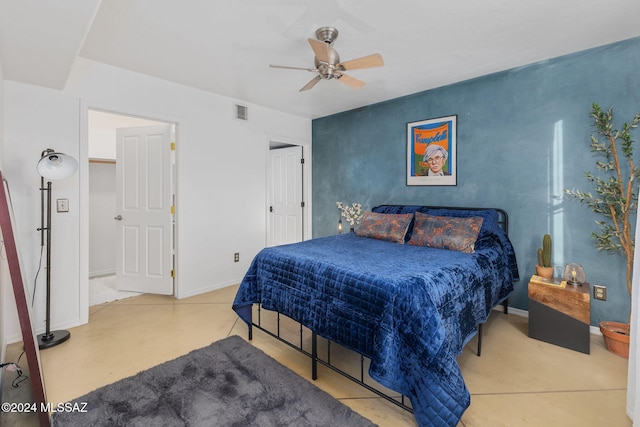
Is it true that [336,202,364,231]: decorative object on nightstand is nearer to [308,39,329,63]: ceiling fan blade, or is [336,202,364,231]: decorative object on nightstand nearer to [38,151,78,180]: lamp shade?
[308,39,329,63]: ceiling fan blade

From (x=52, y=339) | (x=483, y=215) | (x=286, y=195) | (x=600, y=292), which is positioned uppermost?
(x=286, y=195)

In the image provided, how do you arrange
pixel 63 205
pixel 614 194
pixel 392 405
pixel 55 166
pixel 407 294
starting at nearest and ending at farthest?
1. pixel 407 294
2. pixel 392 405
3. pixel 55 166
4. pixel 614 194
5. pixel 63 205

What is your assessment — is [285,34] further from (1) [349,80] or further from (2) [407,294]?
(2) [407,294]

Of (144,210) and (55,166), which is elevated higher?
(55,166)

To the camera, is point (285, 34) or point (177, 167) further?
point (177, 167)

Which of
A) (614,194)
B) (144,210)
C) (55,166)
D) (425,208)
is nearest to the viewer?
(55,166)

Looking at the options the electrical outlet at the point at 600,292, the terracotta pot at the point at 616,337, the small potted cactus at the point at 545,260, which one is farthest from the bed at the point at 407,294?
the terracotta pot at the point at 616,337

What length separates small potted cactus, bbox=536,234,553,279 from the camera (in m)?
2.72

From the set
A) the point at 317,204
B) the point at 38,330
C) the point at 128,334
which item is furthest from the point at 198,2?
the point at 317,204

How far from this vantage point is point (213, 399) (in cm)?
184

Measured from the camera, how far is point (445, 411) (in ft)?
4.65

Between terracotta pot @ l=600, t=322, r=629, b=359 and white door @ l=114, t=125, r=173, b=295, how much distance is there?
4345mm

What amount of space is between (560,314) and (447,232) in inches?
42.9

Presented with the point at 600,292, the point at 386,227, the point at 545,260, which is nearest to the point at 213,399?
the point at 386,227
